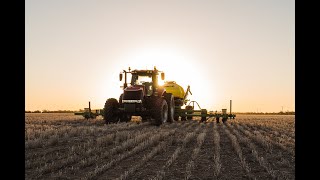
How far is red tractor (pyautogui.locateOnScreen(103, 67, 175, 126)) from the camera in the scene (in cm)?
1853

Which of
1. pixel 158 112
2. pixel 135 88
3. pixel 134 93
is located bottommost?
pixel 158 112

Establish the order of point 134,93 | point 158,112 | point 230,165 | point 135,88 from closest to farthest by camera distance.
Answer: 1. point 230,165
2. point 158,112
3. point 134,93
4. point 135,88

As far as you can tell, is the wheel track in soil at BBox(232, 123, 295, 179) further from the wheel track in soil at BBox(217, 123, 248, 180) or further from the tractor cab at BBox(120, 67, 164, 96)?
the tractor cab at BBox(120, 67, 164, 96)

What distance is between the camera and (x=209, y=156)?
874 cm

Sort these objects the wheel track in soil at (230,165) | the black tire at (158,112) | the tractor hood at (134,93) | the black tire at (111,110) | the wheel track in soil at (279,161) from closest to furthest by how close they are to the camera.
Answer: the wheel track in soil at (230,165), the wheel track in soil at (279,161), the black tire at (158,112), the tractor hood at (134,93), the black tire at (111,110)

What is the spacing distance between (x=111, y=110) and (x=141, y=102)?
1.84 m

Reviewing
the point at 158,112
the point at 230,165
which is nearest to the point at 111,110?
the point at 158,112

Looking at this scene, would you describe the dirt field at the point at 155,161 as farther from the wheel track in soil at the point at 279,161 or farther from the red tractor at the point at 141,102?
the red tractor at the point at 141,102

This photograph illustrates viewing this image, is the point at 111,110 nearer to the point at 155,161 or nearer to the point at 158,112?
the point at 158,112

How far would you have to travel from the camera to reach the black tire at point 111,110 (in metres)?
19.1

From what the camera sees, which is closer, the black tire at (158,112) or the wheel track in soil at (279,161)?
the wheel track in soil at (279,161)

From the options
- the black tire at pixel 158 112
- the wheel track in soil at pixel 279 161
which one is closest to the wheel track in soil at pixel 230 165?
the wheel track in soil at pixel 279 161

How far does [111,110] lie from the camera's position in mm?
19344
